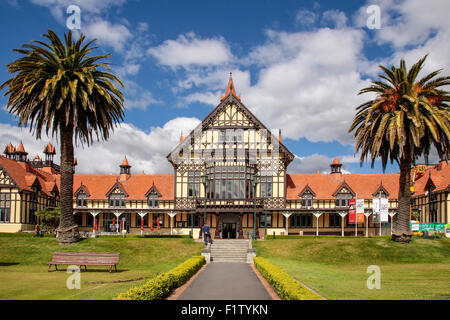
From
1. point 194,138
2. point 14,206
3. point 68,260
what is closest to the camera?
point 68,260

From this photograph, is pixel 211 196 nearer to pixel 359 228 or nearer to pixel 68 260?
pixel 359 228

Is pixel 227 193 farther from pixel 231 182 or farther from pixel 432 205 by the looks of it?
pixel 432 205

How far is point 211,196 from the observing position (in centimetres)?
5291

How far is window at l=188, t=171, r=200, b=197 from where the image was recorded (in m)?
55.1

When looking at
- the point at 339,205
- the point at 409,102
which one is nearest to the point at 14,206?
the point at 339,205

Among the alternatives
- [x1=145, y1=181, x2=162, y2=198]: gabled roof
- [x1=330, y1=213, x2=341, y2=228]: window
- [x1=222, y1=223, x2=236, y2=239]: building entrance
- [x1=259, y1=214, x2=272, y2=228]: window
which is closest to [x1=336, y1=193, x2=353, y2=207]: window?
[x1=330, y1=213, x2=341, y2=228]: window

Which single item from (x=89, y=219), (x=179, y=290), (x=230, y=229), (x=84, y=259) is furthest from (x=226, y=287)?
(x=89, y=219)

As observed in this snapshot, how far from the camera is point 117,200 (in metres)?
59.2

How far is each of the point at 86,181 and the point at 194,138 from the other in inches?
743

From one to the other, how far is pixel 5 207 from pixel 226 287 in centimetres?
4101

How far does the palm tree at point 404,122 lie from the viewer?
33.3 m

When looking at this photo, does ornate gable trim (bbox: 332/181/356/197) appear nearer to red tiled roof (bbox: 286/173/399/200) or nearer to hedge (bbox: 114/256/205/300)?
red tiled roof (bbox: 286/173/399/200)

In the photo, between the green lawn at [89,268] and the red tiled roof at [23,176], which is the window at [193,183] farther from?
the red tiled roof at [23,176]
